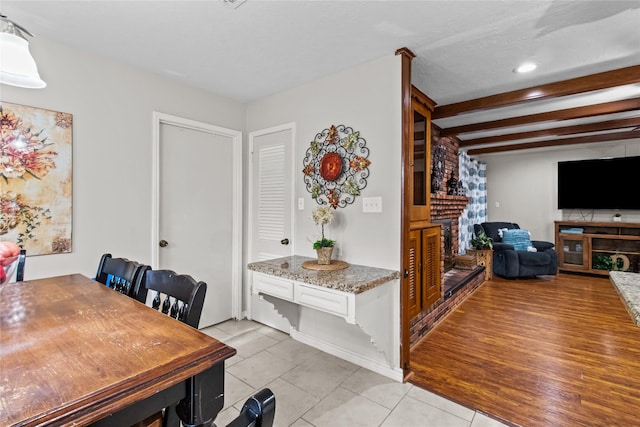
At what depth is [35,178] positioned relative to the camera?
1.97m

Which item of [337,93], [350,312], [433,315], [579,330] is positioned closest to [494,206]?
[579,330]

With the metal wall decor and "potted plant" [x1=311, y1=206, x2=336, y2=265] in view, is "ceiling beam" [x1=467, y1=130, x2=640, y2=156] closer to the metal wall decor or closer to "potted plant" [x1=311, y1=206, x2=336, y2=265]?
the metal wall decor

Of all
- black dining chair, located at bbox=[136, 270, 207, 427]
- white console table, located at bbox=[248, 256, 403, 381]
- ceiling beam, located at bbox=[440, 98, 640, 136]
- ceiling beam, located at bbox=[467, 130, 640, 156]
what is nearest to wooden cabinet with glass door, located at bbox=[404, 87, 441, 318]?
white console table, located at bbox=[248, 256, 403, 381]

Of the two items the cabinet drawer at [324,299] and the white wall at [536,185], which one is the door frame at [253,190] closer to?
the cabinet drawer at [324,299]

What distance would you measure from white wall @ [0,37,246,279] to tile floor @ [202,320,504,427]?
4.13 ft

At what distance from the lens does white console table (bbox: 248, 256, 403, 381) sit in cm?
190

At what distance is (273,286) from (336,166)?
106 cm

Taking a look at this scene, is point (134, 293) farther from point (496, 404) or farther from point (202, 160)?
point (496, 404)

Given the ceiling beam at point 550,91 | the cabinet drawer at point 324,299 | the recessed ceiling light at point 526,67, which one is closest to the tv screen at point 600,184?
the ceiling beam at point 550,91

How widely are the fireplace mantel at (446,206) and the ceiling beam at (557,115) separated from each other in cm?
91

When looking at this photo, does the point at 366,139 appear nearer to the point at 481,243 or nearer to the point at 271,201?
the point at 271,201

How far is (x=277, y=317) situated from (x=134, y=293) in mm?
1750

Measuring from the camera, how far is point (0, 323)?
3.39 feet

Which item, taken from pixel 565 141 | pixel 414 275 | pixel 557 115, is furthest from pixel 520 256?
pixel 414 275
